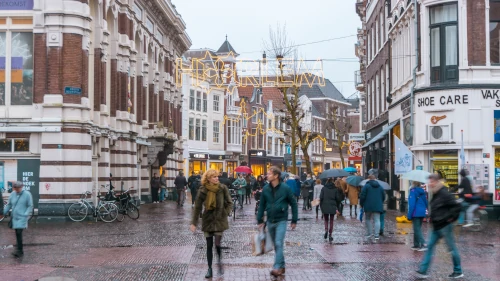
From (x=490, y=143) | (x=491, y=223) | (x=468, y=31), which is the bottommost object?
(x=491, y=223)

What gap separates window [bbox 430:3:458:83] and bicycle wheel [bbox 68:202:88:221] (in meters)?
13.8

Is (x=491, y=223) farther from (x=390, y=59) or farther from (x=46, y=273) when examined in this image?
(x=46, y=273)

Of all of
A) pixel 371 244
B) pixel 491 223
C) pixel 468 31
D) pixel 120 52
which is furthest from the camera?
pixel 120 52

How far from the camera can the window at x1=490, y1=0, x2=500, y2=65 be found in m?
27.0

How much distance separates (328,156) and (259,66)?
251ft

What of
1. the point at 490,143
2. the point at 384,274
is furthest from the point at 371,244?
the point at 490,143

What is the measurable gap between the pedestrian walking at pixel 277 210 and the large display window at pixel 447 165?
51.2 ft

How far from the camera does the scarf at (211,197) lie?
42.2ft

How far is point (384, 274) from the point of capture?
13.1 m

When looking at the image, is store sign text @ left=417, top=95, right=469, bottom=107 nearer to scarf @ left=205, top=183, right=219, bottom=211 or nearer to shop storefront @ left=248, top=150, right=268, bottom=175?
scarf @ left=205, top=183, right=219, bottom=211

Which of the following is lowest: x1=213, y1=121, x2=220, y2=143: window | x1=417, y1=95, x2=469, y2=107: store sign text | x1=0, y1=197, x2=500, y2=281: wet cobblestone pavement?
x1=0, y1=197, x2=500, y2=281: wet cobblestone pavement

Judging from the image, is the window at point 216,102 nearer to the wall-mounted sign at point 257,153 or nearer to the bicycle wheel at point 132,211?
the wall-mounted sign at point 257,153

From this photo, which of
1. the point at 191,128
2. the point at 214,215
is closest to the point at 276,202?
the point at 214,215

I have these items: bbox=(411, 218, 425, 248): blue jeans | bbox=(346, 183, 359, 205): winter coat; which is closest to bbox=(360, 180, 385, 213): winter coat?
bbox=(411, 218, 425, 248): blue jeans
